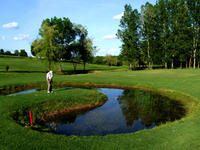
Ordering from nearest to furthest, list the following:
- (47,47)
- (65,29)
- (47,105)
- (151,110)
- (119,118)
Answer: (119,118) < (47,105) < (151,110) < (47,47) < (65,29)

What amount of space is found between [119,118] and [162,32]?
66502 millimetres

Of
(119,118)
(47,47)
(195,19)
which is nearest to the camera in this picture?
(119,118)

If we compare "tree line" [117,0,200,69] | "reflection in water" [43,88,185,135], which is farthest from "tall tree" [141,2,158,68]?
"reflection in water" [43,88,185,135]

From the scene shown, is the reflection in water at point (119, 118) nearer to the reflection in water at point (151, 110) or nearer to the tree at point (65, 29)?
the reflection in water at point (151, 110)

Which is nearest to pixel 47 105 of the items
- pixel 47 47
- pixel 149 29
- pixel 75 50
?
pixel 47 47

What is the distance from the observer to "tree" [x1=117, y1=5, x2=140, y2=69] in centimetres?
7625

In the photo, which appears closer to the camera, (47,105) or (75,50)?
(47,105)

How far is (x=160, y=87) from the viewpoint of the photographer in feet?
92.6

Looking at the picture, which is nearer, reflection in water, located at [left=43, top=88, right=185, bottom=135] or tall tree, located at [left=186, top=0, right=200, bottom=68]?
reflection in water, located at [left=43, top=88, right=185, bottom=135]

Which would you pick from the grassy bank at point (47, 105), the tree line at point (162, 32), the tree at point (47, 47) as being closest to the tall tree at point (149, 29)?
the tree line at point (162, 32)

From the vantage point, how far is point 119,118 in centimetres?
1642

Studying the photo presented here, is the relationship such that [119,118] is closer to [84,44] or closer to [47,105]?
[47,105]

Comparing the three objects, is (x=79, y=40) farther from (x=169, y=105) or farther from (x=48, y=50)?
(x=169, y=105)

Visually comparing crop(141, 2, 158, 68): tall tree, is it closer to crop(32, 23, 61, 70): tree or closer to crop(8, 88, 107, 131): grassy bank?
crop(32, 23, 61, 70): tree
